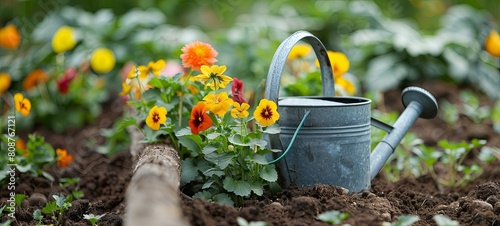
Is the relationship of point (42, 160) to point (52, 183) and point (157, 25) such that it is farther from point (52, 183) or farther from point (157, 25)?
point (157, 25)

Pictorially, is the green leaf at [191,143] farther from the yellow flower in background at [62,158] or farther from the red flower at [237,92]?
the yellow flower in background at [62,158]

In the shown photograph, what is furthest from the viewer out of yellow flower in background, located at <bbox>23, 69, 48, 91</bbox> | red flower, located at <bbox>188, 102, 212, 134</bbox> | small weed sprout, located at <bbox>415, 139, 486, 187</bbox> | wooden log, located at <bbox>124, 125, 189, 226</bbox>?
yellow flower in background, located at <bbox>23, 69, 48, 91</bbox>

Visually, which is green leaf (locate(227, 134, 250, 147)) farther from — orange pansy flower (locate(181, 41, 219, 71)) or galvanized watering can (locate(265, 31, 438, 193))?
orange pansy flower (locate(181, 41, 219, 71))

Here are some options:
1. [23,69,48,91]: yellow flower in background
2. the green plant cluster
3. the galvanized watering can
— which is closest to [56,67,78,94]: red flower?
[23,69,48,91]: yellow flower in background

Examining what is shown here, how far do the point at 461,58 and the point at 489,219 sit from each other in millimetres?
3657

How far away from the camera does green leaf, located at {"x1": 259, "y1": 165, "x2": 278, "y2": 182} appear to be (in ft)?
6.40

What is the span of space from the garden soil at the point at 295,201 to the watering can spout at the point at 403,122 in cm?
11

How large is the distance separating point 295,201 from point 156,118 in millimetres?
557

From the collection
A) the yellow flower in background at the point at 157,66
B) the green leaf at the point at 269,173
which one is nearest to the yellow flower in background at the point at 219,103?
the green leaf at the point at 269,173

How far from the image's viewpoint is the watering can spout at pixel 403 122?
2.42m

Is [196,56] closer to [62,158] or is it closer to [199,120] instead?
[199,120]

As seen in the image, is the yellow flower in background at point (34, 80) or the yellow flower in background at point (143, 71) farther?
the yellow flower in background at point (34, 80)

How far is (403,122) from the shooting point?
2463 millimetres

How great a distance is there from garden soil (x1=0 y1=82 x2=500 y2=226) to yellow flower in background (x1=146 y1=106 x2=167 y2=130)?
0.88 ft
